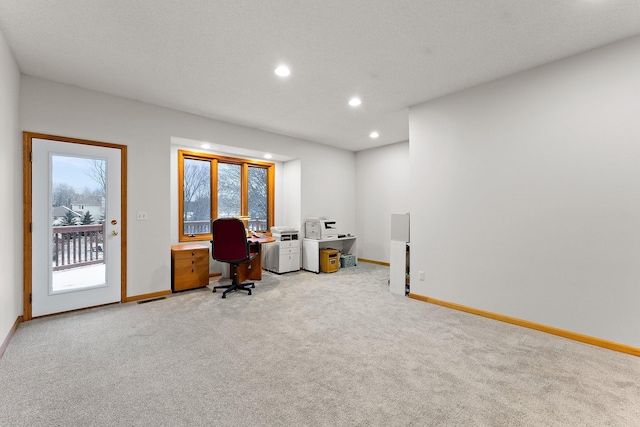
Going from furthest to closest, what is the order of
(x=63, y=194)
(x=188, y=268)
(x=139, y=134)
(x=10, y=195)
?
(x=188, y=268) → (x=139, y=134) → (x=63, y=194) → (x=10, y=195)

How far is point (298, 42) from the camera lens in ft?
8.34

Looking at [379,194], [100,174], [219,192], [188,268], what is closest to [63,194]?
[100,174]

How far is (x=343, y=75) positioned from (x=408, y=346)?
9.37 feet

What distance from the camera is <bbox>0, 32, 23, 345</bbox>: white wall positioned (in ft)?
7.99

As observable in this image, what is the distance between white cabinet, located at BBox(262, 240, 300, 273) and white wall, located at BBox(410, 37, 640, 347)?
2.61 meters

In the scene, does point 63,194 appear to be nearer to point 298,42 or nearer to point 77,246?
point 77,246

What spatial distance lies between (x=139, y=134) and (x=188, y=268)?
2.01 meters

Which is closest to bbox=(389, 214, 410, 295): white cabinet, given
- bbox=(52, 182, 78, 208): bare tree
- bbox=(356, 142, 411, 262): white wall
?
bbox=(356, 142, 411, 262): white wall

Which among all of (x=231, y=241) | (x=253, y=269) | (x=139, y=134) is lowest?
(x=253, y=269)

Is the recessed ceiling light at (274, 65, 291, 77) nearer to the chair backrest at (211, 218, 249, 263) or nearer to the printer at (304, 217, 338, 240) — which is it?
the chair backrest at (211, 218, 249, 263)

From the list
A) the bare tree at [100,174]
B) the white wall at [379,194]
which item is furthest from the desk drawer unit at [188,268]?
the white wall at [379,194]

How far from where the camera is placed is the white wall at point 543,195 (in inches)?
98.5

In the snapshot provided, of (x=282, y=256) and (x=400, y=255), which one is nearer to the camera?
(x=400, y=255)

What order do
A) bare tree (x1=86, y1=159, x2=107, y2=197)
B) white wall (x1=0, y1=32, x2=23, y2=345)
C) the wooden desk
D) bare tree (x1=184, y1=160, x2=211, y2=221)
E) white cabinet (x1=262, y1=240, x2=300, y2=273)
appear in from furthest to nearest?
white cabinet (x1=262, y1=240, x2=300, y2=273) → bare tree (x1=184, y1=160, x2=211, y2=221) → the wooden desk → bare tree (x1=86, y1=159, x2=107, y2=197) → white wall (x1=0, y1=32, x2=23, y2=345)
